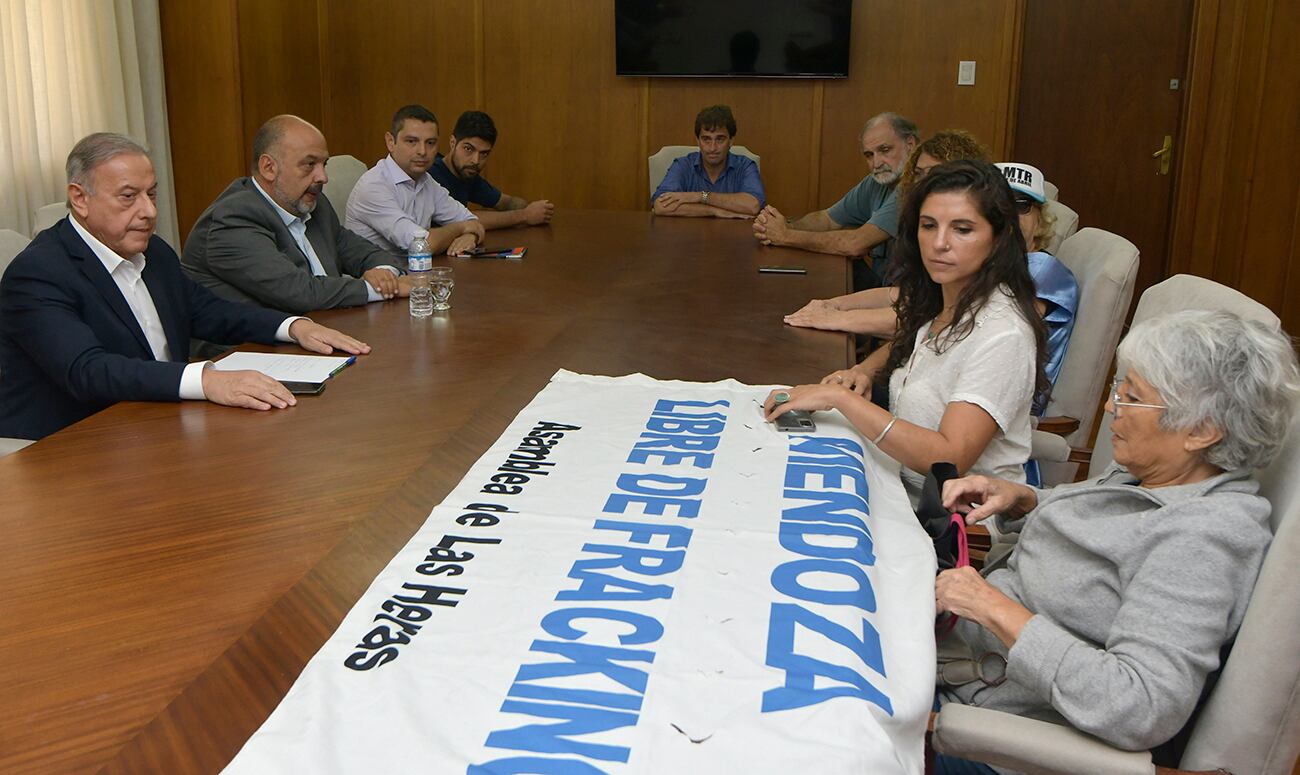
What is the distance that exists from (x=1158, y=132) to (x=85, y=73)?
525cm

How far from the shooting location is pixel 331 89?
6789mm

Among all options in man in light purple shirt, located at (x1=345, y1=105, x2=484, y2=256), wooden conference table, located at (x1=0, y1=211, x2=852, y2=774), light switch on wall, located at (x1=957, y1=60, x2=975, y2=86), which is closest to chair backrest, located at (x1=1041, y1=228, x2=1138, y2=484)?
wooden conference table, located at (x1=0, y1=211, x2=852, y2=774)

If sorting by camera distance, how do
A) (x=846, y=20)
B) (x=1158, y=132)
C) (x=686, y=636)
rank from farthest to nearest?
(x=846, y=20) < (x=1158, y=132) < (x=686, y=636)

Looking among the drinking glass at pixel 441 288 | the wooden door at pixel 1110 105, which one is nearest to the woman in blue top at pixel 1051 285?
the drinking glass at pixel 441 288

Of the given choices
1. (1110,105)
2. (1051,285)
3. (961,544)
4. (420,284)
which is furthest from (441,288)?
(1110,105)

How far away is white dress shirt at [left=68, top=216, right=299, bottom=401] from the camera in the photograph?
2301mm

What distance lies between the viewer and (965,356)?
6.21ft

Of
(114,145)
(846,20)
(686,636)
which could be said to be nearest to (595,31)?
(846,20)

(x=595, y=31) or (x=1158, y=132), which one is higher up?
(x=595, y=31)

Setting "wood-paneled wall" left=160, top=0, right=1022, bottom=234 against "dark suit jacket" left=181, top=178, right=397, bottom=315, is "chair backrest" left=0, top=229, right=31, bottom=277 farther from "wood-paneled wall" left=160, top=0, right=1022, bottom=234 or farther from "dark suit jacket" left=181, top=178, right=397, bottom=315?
"wood-paneled wall" left=160, top=0, right=1022, bottom=234

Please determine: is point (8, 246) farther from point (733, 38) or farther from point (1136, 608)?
point (733, 38)

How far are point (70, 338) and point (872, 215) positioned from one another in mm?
2792

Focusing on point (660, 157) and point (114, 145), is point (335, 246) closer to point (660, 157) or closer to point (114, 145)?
point (114, 145)

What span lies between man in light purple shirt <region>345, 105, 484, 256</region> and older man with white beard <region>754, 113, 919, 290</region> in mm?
1175
